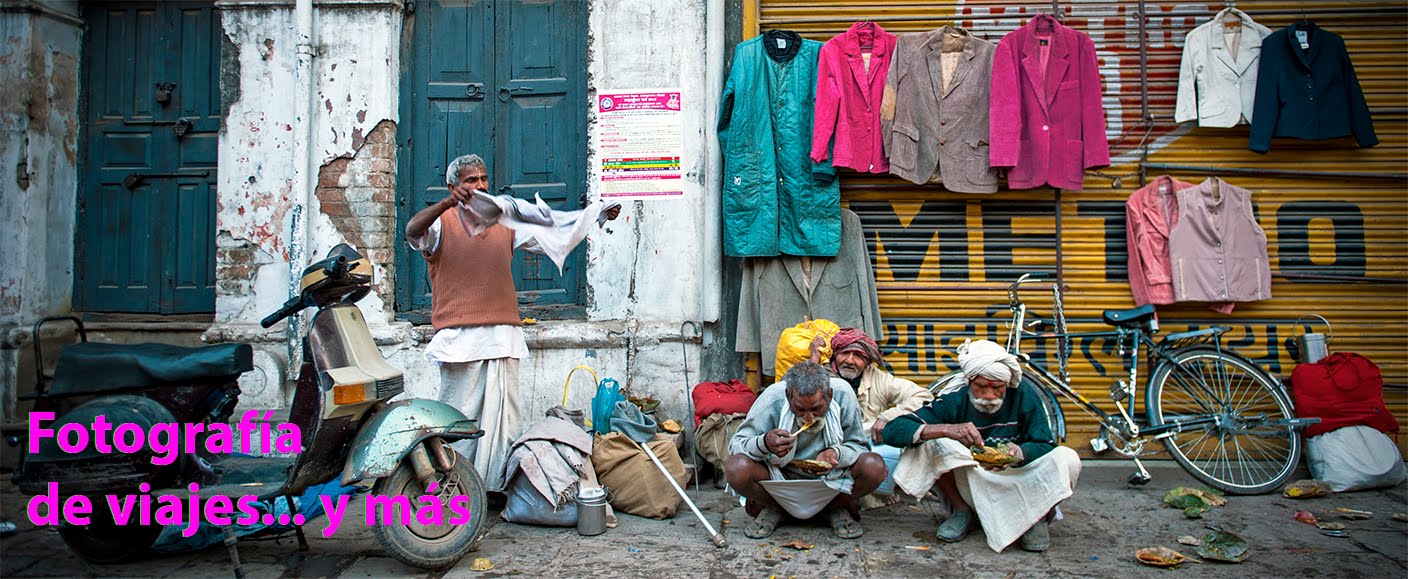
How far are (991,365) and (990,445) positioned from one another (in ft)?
1.35

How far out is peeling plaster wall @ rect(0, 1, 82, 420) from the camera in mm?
6328

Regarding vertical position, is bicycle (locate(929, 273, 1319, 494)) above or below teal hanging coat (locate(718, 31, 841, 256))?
below

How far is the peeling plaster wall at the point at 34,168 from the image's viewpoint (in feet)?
20.8

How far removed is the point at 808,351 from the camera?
561 cm

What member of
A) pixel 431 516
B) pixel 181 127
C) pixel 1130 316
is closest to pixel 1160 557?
pixel 1130 316

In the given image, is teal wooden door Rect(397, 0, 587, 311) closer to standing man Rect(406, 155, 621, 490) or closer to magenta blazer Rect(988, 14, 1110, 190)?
standing man Rect(406, 155, 621, 490)

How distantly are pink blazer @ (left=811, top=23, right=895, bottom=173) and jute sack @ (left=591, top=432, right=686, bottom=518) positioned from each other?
228 centimetres

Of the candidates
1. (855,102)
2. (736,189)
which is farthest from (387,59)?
(855,102)

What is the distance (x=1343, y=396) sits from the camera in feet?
18.6

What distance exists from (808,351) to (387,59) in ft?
11.5

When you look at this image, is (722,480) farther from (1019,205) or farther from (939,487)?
(1019,205)

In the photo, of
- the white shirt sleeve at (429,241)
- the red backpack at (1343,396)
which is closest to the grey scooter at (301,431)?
the white shirt sleeve at (429,241)

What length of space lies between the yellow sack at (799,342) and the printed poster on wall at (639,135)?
1.41 m

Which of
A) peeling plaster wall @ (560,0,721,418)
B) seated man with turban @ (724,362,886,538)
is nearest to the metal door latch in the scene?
peeling plaster wall @ (560,0,721,418)
